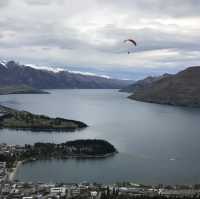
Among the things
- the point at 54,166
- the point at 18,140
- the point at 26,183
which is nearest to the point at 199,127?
the point at 18,140

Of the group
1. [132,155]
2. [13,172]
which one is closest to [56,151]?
[132,155]

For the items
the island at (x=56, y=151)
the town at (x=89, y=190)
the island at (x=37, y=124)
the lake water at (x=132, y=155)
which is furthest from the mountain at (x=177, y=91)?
the town at (x=89, y=190)

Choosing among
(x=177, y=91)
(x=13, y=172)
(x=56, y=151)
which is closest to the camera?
(x=13, y=172)

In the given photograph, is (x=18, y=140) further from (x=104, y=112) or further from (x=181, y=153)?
(x=104, y=112)

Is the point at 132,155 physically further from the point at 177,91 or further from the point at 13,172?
the point at 177,91

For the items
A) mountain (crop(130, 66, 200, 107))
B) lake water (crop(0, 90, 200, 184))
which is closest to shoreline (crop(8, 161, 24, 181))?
lake water (crop(0, 90, 200, 184))

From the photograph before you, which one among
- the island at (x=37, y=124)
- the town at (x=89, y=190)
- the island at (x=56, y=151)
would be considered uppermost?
the island at (x=37, y=124)

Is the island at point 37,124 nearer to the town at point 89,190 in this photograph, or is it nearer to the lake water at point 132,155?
the lake water at point 132,155

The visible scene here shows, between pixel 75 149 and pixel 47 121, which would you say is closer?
pixel 75 149
